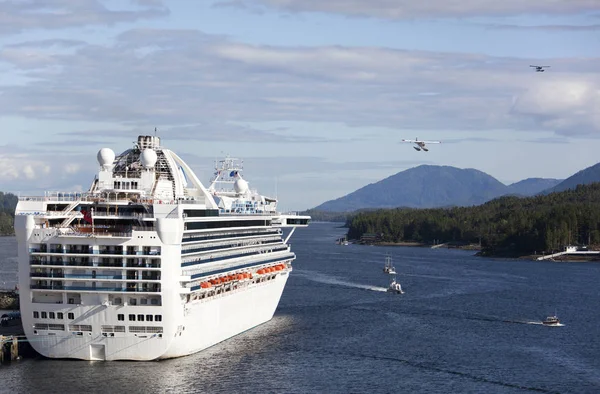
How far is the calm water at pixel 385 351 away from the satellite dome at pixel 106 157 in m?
12.9

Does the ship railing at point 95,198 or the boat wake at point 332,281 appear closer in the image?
the ship railing at point 95,198

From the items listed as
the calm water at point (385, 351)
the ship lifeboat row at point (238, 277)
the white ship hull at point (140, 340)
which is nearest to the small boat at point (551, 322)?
the calm water at point (385, 351)

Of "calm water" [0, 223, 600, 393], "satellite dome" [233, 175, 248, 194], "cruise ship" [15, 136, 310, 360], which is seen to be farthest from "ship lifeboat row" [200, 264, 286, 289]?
"satellite dome" [233, 175, 248, 194]

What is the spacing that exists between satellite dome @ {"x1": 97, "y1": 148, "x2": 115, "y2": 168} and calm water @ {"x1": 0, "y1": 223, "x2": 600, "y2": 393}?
12.9 m

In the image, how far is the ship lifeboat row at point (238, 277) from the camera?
183 feet

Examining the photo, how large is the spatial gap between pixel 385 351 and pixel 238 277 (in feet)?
36.0

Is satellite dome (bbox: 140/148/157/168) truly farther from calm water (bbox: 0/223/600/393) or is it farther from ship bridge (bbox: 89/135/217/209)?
calm water (bbox: 0/223/600/393)

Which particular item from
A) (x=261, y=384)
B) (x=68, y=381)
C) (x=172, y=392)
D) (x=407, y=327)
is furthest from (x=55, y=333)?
(x=407, y=327)

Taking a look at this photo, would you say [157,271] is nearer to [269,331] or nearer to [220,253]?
[220,253]

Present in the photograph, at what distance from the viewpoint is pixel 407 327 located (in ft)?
232

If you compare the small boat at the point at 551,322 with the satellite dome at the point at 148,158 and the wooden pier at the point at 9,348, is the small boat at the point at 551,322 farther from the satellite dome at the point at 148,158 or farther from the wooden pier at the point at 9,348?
the wooden pier at the point at 9,348

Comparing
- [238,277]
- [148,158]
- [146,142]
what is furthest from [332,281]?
[148,158]

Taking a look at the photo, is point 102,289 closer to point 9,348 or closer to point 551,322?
point 9,348

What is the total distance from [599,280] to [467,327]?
5014 centimetres
